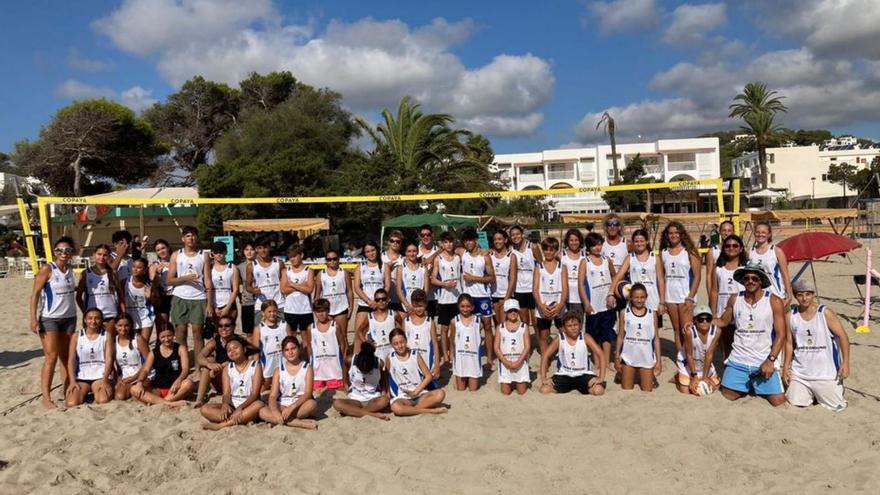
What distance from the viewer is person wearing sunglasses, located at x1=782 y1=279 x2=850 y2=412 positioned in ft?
13.2

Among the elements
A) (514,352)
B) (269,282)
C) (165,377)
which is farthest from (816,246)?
(165,377)

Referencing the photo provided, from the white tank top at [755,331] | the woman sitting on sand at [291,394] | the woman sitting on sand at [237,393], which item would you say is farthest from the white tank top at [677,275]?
the woman sitting on sand at [237,393]

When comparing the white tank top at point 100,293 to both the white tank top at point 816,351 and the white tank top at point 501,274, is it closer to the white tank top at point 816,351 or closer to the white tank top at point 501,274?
the white tank top at point 501,274

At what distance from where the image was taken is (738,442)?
3.59 metres

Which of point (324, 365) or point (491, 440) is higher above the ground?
point (324, 365)

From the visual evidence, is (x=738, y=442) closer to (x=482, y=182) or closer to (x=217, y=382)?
(x=217, y=382)

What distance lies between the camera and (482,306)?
540 centimetres

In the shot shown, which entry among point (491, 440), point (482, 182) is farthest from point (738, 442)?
point (482, 182)

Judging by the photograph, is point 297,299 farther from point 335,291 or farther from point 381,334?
point 381,334

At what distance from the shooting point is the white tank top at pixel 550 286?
16.9 feet

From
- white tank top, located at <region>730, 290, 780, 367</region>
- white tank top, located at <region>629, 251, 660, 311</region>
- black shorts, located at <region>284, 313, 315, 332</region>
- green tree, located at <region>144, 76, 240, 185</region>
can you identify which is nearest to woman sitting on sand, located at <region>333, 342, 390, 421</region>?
black shorts, located at <region>284, 313, 315, 332</region>

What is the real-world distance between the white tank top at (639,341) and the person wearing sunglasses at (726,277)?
53 cm

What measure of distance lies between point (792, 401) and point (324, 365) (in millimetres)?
3416

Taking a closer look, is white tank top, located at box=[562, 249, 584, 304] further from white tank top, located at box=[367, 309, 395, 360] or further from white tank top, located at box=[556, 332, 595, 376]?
white tank top, located at box=[367, 309, 395, 360]
